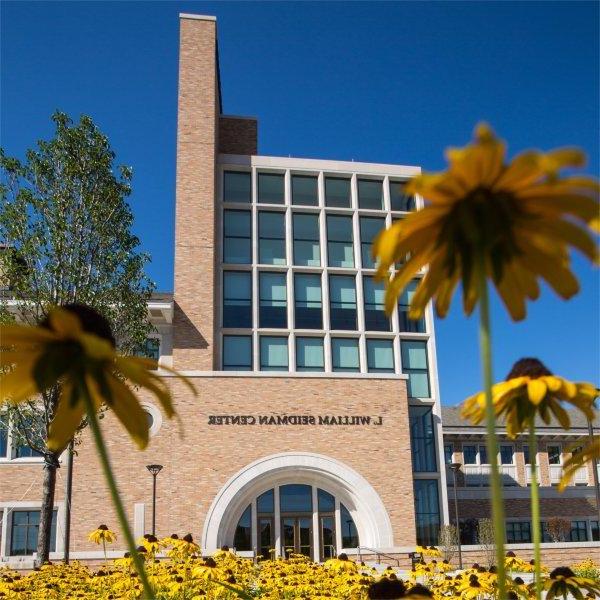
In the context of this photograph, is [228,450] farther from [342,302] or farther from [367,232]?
[367,232]

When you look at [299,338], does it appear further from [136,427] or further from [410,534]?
[136,427]

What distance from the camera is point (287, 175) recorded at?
3853 centimetres

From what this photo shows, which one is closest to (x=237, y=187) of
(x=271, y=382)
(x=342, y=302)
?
(x=342, y=302)

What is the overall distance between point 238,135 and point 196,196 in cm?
744

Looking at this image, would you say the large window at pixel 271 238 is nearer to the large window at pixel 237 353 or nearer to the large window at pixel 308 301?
the large window at pixel 308 301

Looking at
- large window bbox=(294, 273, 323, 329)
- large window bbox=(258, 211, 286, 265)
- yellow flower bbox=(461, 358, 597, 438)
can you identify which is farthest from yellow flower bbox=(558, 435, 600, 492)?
large window bbox=(258, 211, 286, 265)

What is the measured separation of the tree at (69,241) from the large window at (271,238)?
15699 mm

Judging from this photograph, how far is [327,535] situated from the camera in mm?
30047

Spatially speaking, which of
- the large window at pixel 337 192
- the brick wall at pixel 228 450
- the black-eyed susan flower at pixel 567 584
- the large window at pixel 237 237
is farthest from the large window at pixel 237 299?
the black-eyed susan flower at pixel 567 584

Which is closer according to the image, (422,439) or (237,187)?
(422,439)

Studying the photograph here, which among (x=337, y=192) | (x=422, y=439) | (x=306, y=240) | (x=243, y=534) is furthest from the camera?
(x=337, y=192)

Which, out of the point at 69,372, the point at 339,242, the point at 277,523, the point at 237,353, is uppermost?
the point at 339,242

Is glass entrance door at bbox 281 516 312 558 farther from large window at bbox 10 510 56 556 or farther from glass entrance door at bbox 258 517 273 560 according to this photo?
large window at bbox 10 510 56 556

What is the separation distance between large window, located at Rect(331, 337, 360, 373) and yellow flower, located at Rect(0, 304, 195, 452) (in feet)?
112
